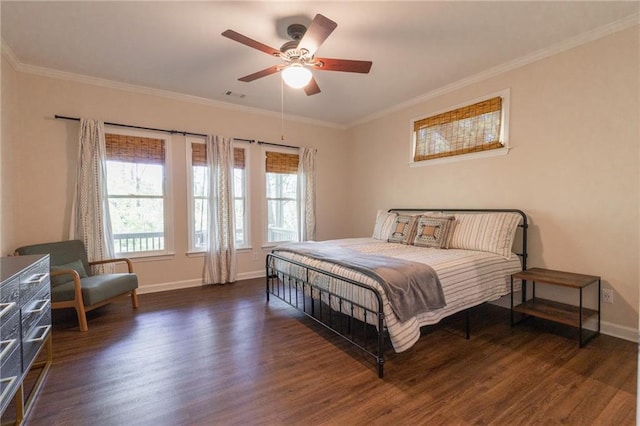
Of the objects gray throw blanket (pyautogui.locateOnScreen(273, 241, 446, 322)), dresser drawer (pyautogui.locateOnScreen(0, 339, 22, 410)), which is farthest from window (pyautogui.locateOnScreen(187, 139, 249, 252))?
dresser drawer (pyautogui.locateOnScreen(0, 339, 22, 410))

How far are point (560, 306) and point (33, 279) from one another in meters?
4.33

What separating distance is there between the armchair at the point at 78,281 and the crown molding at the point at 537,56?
4.52m

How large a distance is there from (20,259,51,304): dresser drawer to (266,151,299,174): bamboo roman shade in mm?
3297

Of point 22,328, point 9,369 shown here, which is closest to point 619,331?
point 9,369

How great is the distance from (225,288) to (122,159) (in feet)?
7.32

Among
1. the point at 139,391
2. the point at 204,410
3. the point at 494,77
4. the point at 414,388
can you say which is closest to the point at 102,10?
the point at 139,391

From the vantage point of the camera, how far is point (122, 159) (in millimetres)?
3912

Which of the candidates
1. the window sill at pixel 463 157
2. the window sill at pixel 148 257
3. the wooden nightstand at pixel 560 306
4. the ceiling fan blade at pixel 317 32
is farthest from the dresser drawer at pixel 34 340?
the window sill at pixel 463 157

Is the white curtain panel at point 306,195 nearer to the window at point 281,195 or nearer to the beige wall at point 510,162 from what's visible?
the window at point 281,195

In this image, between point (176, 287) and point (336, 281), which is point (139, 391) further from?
point (176, 287)

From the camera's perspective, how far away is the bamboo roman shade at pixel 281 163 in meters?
5.05

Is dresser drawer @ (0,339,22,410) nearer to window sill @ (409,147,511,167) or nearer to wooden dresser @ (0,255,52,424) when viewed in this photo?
wooden dresser @ (0,255,52,424)

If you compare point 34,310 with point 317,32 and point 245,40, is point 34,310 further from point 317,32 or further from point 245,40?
point 317,32

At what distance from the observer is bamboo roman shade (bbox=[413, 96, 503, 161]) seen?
3.54 metres
